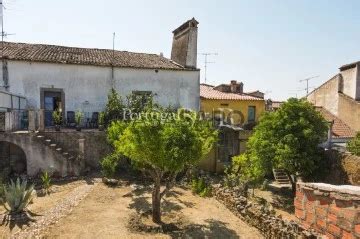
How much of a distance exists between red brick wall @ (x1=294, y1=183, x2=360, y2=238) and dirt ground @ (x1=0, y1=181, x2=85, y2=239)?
879cm

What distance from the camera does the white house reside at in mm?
18859

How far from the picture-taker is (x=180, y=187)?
15.9m

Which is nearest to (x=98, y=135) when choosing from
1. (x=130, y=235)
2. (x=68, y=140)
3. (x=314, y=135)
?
(x=68, y=140)

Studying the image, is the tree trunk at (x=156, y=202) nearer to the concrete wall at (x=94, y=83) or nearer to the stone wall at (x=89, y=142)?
the stone wall at (x=89, y=142)

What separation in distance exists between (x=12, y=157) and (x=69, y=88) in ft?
17.5

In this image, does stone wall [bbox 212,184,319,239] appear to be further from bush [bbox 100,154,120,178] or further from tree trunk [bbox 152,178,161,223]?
bush [bbox 100,154,120,178]

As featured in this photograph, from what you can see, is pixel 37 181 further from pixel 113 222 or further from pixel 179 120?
pixel 179 120

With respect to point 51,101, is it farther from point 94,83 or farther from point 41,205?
point 41,205

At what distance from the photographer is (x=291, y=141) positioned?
15445mm

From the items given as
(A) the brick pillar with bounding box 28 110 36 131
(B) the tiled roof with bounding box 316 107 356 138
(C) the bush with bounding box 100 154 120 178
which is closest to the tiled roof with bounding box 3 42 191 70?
(A) the brick pillar with bounding box 28 110 36 131

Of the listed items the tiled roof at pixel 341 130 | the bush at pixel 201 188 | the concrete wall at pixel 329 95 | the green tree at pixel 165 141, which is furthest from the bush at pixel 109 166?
the concrete wall at pixel 329 95

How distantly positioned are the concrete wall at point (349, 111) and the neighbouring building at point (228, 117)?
720 cm

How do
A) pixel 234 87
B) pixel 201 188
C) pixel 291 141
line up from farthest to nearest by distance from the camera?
pixel 234 87 → pixel 291 141 → pixel 201 188

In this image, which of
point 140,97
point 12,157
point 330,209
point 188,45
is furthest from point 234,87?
point 330,209
